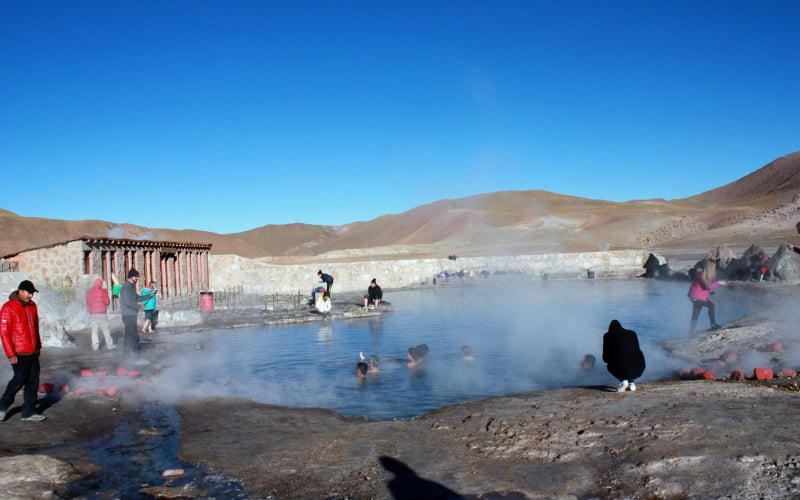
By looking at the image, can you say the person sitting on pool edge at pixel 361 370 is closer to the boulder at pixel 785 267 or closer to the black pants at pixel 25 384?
the black pants at pixel 25 384

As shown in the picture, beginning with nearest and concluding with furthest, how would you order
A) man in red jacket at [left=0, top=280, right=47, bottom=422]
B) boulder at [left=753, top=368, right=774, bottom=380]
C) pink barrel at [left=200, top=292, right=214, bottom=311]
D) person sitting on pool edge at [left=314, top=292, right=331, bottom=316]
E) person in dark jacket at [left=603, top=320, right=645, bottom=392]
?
man in red jacket at [left=0, top=280, right=47, bottom=422] → person in dark jacket at [left=603, top=320, right=645, bottom=392] → boulder at [left=753, top=368, right=774, bottom=380] → person sitting on pool edge at [left=314, top=292, right=331, bottom=316] → pink barrel at [left=200, top=292, right=214, bottom=311]

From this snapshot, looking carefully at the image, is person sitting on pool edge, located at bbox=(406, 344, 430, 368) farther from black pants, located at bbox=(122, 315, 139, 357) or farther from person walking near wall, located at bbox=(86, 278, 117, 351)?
person walking near wall, located at bbox=(86, 278, 117, 351)

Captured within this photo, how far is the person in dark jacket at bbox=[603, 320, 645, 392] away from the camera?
9.21 metres

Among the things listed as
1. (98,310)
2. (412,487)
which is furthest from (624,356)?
(98,310)

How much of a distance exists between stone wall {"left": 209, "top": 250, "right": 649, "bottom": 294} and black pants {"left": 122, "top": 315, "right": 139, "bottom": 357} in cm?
1876

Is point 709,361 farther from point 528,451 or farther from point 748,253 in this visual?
point 748,253

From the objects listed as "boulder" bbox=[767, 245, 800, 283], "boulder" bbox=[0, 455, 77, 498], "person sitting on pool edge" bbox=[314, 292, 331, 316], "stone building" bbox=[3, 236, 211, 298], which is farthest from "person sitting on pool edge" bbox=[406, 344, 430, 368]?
"boulder" bbox=[767, 245, 800, 283]

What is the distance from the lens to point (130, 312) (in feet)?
45.6

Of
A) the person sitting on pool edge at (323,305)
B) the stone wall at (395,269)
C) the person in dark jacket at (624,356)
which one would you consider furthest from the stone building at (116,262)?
the person in dark jacket at (624,356)

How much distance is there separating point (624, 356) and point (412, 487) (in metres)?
4.40

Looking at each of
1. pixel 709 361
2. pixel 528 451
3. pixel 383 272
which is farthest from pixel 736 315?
pixel 383 272

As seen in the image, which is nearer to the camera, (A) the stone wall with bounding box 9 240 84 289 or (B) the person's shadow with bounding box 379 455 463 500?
(B) the person's shadow with bounding box 379 455 463 500

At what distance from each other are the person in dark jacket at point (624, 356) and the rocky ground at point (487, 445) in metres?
0.31

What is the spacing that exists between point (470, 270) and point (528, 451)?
130 ft
